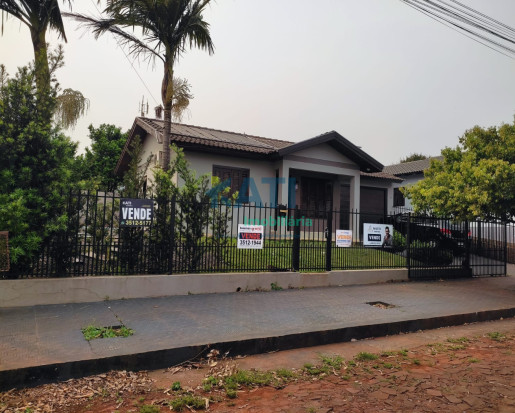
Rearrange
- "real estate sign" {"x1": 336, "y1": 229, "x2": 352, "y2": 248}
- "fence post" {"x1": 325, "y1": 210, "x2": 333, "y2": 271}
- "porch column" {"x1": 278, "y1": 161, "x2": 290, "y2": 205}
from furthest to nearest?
"porch column" {"x1": 278, "y1": 161, "x2": 290, "y2": 205} < "real estate sign" {"x1": 336, "y1": 229, "x2": 352, "y2": 248} < "fence post" {"x1": 325, "y1": 210, "x2": 333, "y2": 271}

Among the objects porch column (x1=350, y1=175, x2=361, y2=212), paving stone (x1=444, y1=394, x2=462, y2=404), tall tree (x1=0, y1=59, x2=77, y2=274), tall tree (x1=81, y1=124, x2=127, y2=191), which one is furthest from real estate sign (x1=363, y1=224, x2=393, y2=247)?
tall tree (x1=81, y1=124, x2=127, y2=191)

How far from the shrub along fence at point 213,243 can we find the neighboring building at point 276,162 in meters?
2.95

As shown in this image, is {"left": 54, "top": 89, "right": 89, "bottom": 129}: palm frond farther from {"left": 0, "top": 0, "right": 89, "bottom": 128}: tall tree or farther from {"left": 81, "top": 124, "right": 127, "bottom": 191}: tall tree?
{"left": 81, "top": 124, "right": 127, "bottom": 191}: tall tree

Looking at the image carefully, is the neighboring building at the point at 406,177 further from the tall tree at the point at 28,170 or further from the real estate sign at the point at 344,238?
the tall tree at the point at 28,170

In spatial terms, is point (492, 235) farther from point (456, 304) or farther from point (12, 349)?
point (12, 349)

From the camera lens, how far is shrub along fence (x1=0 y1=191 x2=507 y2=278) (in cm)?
684

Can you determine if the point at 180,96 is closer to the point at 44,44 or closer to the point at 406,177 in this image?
the point at 44,44

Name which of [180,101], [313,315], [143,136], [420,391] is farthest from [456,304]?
[143,136]

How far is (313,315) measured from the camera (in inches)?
250

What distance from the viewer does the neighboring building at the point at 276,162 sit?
1380 cm

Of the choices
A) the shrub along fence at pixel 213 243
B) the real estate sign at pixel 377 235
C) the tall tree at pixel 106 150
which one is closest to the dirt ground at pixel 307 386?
the shrub along fence at pixel 213 243

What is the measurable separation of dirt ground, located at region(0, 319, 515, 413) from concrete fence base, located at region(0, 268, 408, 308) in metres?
3.02

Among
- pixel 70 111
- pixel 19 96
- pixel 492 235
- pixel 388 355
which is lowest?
pixel 388 355

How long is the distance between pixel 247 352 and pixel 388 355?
1.99m
